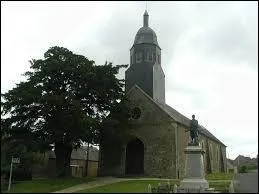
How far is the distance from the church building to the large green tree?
379 cm

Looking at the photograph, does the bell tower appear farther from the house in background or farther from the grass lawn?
the house in background

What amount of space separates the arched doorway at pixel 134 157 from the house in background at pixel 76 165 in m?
9.23

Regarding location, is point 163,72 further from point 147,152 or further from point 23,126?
point 23,126

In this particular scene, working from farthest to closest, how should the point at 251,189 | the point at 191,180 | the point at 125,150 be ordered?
the point at 125,150, the point at 191,180, the point at 251,189

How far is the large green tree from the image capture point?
25531 millimetres

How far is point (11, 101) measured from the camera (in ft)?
85.9

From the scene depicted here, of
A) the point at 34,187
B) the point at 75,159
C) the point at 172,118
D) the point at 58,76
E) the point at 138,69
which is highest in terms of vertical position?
the point at 138,69

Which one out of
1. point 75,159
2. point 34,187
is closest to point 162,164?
point 34,187

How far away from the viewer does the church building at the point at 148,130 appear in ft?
102

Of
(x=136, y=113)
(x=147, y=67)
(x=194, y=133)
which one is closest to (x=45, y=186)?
(x=194, y=133)

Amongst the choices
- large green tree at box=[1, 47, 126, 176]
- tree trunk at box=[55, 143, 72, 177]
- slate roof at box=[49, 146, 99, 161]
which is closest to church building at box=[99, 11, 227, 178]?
large green tree at box=[1, 47, 126, 176]

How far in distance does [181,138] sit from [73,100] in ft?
36.7

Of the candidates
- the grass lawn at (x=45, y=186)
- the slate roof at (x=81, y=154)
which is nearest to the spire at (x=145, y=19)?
the slate roof at (x=81, y=154)

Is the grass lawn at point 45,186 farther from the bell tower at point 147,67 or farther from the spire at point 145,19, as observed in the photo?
the spire at point 145,19
